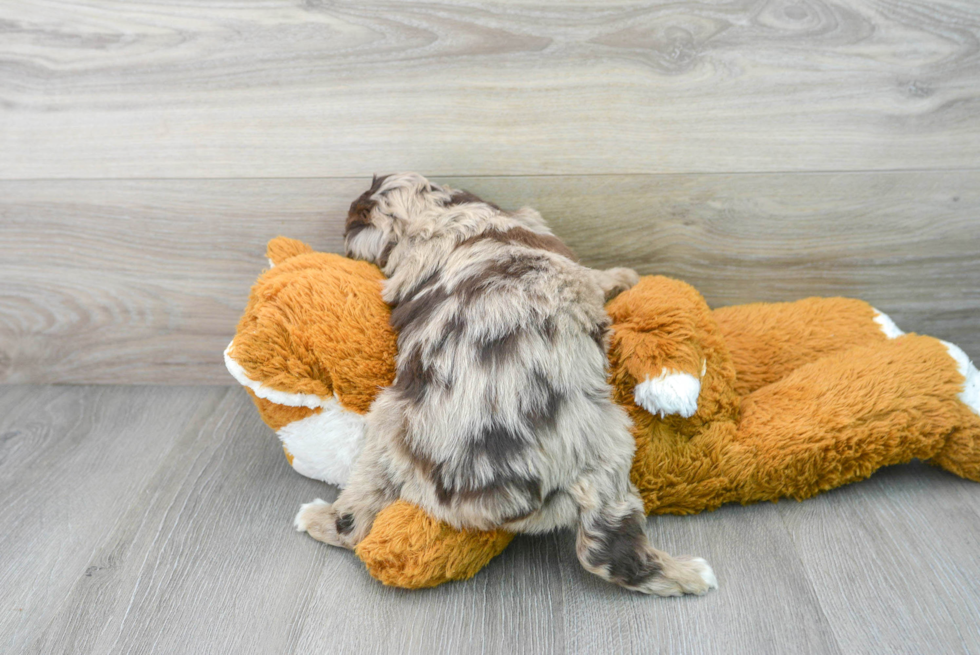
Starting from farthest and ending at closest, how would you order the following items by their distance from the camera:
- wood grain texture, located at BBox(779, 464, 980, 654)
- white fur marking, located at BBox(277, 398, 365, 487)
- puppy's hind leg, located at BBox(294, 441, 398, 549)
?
white fur marking, located at BBox(277, 398, 365, 487) < puppy's hind leg, located at BBox(294, 441, 398, 549) < wood grain texture, located at BBox(779, 464, 980, 654)

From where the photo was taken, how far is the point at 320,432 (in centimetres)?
118

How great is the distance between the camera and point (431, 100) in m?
1.30

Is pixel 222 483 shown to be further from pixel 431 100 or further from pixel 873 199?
pixel 873 199

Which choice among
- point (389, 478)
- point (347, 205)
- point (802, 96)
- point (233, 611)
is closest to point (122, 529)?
point (233, 611)

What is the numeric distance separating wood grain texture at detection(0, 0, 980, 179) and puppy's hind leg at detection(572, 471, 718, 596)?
2.07ft

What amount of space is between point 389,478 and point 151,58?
3.02ft

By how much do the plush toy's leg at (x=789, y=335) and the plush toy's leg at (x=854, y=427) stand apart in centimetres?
9

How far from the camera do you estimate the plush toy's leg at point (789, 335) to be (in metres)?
1.29

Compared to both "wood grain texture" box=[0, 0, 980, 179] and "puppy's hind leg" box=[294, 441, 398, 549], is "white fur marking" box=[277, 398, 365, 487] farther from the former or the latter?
"wood grain texture" box=[0, 0, 980, 179]

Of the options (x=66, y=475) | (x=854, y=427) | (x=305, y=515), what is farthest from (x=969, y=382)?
(x=66, y=475)

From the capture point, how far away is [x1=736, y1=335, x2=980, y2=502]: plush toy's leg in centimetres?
113

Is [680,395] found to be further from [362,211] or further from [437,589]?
[362,211]

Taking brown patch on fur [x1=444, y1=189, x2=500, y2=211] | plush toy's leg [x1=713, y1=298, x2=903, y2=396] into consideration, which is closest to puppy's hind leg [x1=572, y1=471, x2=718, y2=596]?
plush toy's leg [x1=713, y1=298, x2=903, y2=396]

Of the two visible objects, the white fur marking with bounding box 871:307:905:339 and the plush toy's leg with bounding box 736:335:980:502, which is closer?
the plush toy's leg with bounding box 736:335:980:502
